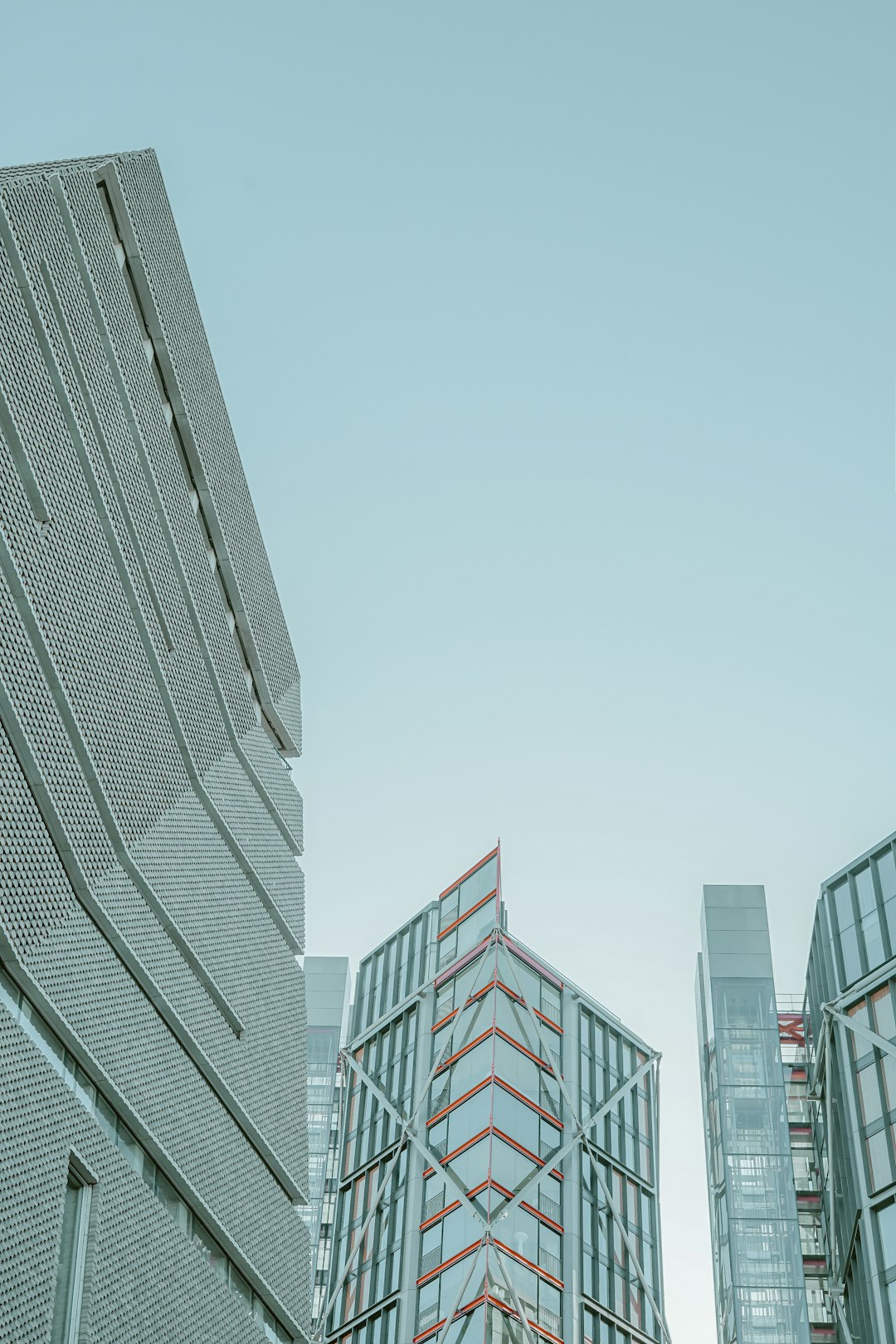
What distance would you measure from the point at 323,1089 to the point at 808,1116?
29.7 metres

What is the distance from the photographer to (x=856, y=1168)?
2029 inches

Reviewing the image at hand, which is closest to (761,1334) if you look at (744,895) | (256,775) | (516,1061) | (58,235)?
(516,1061)

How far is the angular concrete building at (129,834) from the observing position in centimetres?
2853

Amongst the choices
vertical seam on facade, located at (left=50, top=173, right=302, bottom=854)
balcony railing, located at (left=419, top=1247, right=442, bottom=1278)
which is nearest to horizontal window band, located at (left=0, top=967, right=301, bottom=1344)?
vertical seam on facade, located at (left=50, top=173, right=302, bottom=854)

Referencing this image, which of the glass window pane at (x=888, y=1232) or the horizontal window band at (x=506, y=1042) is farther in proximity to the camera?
the horizontal window band at (x=506, y=1042)

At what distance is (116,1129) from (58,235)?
19.5 metres

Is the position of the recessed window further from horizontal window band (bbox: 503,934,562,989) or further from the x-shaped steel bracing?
horizontal window band (bbox: 503,934,562,989)

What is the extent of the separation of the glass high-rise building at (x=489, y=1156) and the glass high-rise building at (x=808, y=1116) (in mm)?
4869

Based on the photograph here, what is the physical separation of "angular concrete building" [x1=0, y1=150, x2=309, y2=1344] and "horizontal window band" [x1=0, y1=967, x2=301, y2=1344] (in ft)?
0.26

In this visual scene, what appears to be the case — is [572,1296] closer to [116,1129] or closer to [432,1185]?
[432,1185]

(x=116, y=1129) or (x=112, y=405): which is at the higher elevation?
(x=112, y=405)

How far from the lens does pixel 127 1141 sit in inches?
1267

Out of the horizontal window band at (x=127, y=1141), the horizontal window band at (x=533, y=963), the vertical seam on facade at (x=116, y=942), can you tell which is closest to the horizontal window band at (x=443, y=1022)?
the horizontal window band at (x=533, y=963)

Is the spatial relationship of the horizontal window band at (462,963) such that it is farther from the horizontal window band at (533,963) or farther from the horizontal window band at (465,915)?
the horizontal window band at (465,915)
